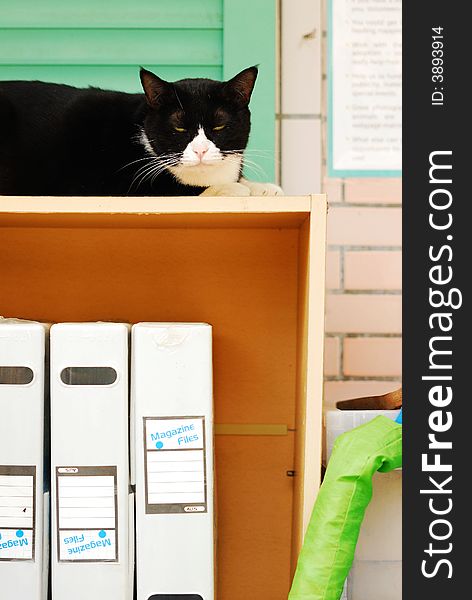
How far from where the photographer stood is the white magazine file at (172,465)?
817 mm

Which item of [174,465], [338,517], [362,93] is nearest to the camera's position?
[338,517]

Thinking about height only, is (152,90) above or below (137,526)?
above

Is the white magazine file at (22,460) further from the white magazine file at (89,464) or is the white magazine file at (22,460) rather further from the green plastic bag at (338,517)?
the green plastic bag at (338,517)

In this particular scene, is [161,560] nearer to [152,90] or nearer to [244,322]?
[244,322]

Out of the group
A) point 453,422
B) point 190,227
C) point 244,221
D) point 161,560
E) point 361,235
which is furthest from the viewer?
point 361,235

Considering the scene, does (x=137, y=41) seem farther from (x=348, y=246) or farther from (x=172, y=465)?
(x=172, y=465)

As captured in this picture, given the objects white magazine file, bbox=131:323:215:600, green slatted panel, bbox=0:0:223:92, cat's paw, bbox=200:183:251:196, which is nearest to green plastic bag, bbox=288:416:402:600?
white magazine file, bbox=131:323:215:600

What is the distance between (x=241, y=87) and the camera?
3.51ft

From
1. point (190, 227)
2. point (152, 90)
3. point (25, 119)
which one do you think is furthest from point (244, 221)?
point (25, 119)

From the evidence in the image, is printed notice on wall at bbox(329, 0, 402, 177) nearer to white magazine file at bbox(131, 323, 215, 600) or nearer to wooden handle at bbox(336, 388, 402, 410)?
wooden handle at bbox(336, 388, 402, 410)

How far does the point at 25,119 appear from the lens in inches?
42.8

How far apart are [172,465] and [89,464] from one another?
0.33 ft

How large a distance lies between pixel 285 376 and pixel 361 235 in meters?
0.33

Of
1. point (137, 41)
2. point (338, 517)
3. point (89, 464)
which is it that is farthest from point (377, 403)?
point (137, 41)
